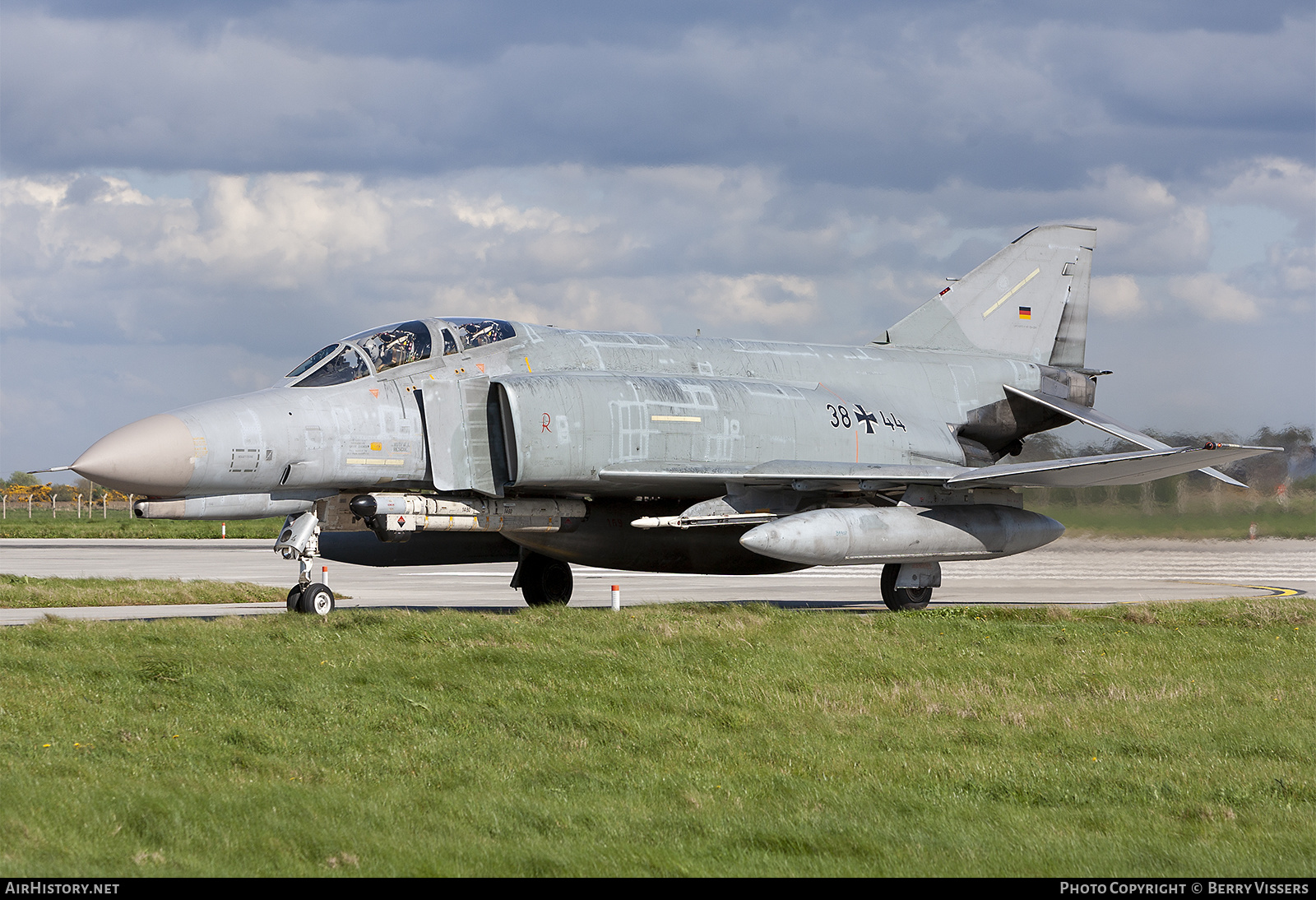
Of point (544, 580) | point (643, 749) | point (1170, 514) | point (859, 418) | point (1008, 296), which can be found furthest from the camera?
point (1170, 514)

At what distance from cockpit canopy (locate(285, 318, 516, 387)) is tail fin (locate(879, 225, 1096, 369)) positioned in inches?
293

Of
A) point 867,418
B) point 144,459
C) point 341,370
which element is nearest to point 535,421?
point 341,370

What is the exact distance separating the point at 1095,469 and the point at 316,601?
32.5 feet

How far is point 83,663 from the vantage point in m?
9.29

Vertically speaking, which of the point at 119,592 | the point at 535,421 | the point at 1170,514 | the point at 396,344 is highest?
the point at 396,344

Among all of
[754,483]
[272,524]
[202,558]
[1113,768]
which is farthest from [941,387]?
[272,524]

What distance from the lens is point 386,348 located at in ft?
43.7

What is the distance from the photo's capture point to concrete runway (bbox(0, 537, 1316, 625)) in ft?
60.4

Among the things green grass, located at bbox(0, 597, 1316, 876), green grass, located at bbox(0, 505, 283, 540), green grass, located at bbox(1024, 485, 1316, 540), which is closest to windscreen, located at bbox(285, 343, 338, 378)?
green grass, located at bbox(0, 597, 1316, 876)

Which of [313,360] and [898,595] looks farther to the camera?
[898,595]

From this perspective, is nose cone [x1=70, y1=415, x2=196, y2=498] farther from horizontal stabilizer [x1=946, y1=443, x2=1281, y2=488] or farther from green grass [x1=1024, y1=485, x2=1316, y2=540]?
green grass [x1=1024, y1=485, x2=1316, y2=540]

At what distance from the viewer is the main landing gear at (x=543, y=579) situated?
54.2ft

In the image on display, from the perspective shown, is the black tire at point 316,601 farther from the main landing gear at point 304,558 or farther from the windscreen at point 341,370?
the windscreen at point 341,370

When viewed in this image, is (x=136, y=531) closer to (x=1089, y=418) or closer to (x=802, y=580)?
(x=802, y=580)
